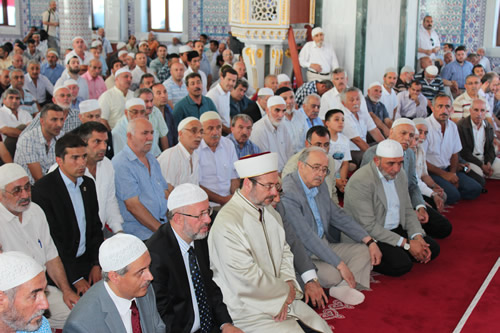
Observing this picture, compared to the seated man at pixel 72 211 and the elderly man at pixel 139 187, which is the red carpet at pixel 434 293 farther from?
the seated man at pixel 72 211

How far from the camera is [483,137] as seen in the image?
657 centimetres

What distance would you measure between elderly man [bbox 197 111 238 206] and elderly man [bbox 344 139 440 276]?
979 mm

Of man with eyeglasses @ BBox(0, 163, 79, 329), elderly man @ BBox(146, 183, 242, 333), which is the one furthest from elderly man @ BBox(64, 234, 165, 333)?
man with eyeglasses @ BBox(0, 163, 79, 329)

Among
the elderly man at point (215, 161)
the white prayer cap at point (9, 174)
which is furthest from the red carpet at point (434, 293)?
the white prayer cap at point (9, 174)

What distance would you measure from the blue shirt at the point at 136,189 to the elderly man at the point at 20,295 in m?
1.80

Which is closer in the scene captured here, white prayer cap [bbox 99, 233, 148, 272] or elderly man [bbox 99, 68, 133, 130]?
white prayer cap [bbox 99, 233, 148, 272]

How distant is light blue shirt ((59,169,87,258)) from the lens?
11.0ft

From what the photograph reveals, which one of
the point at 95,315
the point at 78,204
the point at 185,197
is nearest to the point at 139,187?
the point at 78,204

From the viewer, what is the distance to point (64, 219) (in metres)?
3.29

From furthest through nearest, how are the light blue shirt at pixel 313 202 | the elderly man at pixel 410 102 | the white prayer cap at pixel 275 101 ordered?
the elderly man at pixel 410 102
the white prayer cap at pixel 275 101
the light blue shirt at pixel 313 202

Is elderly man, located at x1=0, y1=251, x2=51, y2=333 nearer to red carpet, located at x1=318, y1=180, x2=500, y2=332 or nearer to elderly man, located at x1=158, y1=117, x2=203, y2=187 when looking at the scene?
red carpet, located at x1=318, y1=180, x2=500, y2=332

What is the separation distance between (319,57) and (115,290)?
6.37 meters

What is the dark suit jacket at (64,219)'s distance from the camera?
3.26m

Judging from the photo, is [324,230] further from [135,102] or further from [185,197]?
[135,102]
